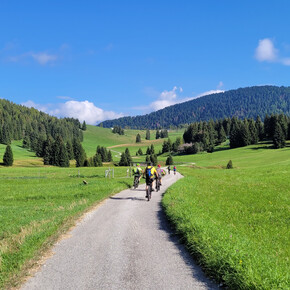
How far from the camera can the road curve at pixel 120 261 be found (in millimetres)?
6207

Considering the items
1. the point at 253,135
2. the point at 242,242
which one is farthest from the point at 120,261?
the point at 253,135

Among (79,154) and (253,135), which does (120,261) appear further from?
(253,135)

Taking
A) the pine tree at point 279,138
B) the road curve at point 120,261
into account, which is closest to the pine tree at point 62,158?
the pine tree at point 279,138

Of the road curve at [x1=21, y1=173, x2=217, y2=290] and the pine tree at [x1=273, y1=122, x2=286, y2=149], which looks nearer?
the road curve at [x1=21, y1=173, x2=217, y2=290]

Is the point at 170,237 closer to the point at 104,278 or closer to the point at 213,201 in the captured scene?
the point at 104,278

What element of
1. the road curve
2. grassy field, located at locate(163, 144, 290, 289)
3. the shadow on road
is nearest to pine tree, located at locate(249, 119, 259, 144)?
grassy field, located at locate(163, 144, 290, 289)

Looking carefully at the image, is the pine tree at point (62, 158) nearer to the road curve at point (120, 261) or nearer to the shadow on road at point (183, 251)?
the shadow on road at point (183, 251)

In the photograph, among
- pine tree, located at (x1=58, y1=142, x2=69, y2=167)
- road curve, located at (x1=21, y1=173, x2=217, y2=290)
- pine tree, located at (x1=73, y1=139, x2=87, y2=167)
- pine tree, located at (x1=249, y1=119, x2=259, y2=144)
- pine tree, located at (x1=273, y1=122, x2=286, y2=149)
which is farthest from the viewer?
pine tree, located at (x1=249, y1=119, x2=259, y2=144)

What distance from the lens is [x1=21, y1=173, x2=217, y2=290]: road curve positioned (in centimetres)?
621

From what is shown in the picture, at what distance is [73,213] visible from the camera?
1391 centimetres

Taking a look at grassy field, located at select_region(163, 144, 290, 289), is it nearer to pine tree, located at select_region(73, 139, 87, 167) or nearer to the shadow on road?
the shadow on road

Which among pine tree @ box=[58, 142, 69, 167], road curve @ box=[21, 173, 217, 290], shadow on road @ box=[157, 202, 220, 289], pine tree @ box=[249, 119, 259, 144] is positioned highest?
pine tree @ box=[249, 119, 259, 144]

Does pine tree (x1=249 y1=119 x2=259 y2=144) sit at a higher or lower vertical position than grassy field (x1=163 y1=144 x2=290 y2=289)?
higher

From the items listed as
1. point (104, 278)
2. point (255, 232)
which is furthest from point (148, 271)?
point (255, 232)
